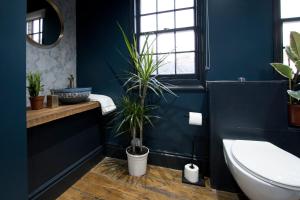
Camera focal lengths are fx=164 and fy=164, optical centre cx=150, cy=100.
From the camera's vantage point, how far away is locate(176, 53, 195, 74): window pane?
182 centimetres

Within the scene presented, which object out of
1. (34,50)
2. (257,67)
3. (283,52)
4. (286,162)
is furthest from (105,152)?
(283,52)

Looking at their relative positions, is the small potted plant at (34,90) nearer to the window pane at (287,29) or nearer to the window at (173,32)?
the window at (173,32)

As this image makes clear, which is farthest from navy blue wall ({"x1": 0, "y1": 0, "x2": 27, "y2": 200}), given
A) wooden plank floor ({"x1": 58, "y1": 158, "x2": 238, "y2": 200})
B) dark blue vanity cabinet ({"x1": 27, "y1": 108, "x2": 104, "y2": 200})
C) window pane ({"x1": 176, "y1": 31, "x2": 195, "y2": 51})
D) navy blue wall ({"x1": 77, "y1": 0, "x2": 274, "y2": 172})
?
window pane ({"x1": 176, "y1": 31, "x2": 195, "y2": 51})

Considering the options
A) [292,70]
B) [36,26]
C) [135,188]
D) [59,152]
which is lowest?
[135,188]

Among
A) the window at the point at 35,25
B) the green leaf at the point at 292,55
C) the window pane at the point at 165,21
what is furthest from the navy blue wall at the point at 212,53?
the window at the point at 35,25

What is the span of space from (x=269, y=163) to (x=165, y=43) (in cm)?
149

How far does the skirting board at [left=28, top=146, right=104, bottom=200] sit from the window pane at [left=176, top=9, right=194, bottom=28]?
177cm

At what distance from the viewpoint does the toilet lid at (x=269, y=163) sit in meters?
0.84

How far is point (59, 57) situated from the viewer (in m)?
1.90

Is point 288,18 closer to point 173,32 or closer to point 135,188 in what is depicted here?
point 173,32

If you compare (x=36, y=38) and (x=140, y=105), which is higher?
(x=36, y=38)

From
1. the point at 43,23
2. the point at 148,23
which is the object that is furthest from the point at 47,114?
the point at 148,23

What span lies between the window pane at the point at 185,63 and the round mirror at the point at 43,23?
1.39 meters

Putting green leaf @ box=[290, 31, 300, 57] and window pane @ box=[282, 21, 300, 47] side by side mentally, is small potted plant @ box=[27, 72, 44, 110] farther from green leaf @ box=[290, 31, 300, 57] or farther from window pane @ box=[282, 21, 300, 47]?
window pane @ box=[282, 21, 300, 47]
